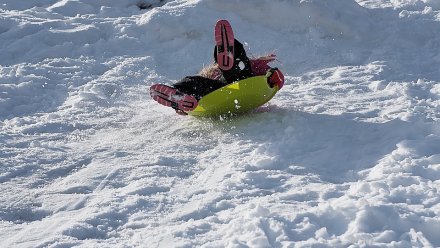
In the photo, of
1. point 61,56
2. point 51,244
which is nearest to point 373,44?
point 61,56

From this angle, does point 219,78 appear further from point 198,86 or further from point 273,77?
point 273,77

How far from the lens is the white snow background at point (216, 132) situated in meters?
4.66

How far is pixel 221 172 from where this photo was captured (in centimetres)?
566

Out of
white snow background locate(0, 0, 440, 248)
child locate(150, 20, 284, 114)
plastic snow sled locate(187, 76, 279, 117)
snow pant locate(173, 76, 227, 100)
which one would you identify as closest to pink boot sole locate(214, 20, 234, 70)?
child locate(150, 20, 284, 114)

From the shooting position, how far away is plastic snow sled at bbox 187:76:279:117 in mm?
6648

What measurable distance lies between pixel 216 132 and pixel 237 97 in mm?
420

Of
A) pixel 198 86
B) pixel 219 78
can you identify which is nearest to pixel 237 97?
pixel 198 86

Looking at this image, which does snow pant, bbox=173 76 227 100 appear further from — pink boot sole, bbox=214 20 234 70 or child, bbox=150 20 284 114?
pink boot sole, bbox=214 20 234 70

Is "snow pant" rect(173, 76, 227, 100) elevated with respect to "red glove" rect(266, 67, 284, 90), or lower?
lower

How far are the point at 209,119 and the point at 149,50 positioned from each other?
9.52ft

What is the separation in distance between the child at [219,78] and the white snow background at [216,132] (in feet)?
1.15

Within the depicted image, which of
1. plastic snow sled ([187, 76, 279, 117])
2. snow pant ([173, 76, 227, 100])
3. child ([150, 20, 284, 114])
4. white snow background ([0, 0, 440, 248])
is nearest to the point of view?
white snow background ([0, 0, 440, 248])

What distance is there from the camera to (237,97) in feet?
22.0

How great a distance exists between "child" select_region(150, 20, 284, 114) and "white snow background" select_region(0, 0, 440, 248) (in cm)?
35
